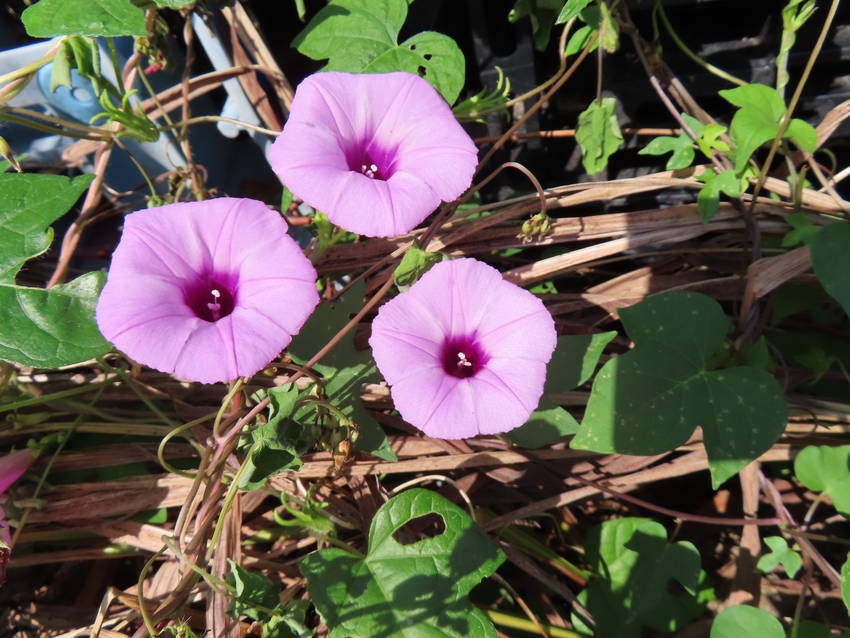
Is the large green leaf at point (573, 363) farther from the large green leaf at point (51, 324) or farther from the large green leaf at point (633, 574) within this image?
the large green leaf at point (51, 324)

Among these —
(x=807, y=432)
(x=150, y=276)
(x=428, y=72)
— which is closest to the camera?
(x=150, y=276)

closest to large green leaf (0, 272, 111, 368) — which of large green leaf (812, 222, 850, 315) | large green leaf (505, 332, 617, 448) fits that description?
large green leaf (505, 332, 617, 448)

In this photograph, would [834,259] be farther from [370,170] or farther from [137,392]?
[137,392]

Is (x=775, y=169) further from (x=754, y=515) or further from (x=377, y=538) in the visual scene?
(x=377, y=538)

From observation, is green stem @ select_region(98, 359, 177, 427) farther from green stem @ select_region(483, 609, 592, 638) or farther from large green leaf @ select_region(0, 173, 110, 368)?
green stem @ select_region(483, 609, 592, 638)

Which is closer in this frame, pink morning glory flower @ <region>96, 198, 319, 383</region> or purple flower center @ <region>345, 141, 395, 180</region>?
pink morning glory flower @ <region>96, 198, 319, 383</region>

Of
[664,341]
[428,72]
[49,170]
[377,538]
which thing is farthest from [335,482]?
[49,170]

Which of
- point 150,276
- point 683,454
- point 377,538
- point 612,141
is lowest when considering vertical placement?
point 683,454

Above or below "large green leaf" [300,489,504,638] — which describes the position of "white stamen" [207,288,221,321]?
above
